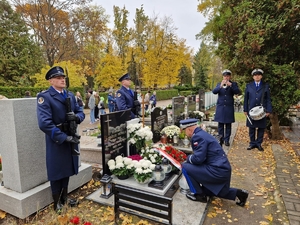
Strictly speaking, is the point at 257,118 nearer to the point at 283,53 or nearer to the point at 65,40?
the point at 283,53

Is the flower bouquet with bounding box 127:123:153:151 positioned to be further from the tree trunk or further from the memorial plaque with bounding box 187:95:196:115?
the memorial plaque with bounding box 187:95:196:115

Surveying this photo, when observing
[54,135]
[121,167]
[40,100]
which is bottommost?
[121,167]

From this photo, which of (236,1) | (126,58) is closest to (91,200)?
(236,1)

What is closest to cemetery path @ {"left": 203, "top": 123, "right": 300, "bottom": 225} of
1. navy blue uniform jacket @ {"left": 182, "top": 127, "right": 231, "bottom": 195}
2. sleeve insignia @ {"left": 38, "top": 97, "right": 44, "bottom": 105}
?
navy blue uniform jacket @ {"left": 182, "top": 127, "right": 231, "bottom": 195}

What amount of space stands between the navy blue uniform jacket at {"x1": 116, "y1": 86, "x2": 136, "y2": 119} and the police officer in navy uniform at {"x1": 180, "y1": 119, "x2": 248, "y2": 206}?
186 centimetres

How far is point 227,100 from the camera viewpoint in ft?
20.7

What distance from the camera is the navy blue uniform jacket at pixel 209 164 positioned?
10.3ft

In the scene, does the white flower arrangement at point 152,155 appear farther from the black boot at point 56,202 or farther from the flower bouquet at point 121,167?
the black boot at point 56,202

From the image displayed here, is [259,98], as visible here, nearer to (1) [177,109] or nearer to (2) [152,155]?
(1) [177,109]

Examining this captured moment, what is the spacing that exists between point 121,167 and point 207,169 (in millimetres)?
1493

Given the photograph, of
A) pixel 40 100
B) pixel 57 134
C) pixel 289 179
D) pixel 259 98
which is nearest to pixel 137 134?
pixel 57 134

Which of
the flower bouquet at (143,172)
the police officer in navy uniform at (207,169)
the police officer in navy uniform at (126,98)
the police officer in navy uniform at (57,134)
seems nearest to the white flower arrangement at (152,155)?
the flower bouquet at (143,172)

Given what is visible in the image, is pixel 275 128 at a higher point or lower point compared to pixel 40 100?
lower

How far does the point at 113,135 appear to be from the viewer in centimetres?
396
